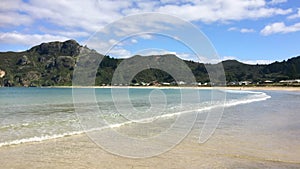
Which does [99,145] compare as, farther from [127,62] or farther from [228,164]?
[228,164]

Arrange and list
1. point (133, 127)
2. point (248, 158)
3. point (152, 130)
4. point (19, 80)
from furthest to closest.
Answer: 1. point (19, 80)
2. point (133, 127)
3. point (152, 130)
4. point (248, 158)

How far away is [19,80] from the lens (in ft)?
636

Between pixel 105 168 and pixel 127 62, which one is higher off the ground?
pixel 127 62

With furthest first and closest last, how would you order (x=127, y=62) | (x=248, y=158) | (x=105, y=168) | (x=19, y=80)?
(x=19, y=80), (x=127, y=62), (x=248, y=158), (x=105, y=168)

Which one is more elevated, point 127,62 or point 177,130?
point 127,62

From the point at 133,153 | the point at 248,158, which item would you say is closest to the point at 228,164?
the point at 248,158

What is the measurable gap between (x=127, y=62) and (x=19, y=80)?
7846 inches

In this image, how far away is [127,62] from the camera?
498 inches

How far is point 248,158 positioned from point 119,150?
4.16 m

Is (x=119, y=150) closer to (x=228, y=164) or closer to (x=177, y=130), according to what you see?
(x=228, y=164)

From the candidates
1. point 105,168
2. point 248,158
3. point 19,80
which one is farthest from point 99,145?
point 19,80

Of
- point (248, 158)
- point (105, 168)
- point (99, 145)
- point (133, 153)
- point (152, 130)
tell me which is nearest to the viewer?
point (105, 168)

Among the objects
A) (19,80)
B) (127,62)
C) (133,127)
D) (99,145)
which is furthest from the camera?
(19,80)

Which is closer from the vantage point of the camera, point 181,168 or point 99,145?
point 181,168
